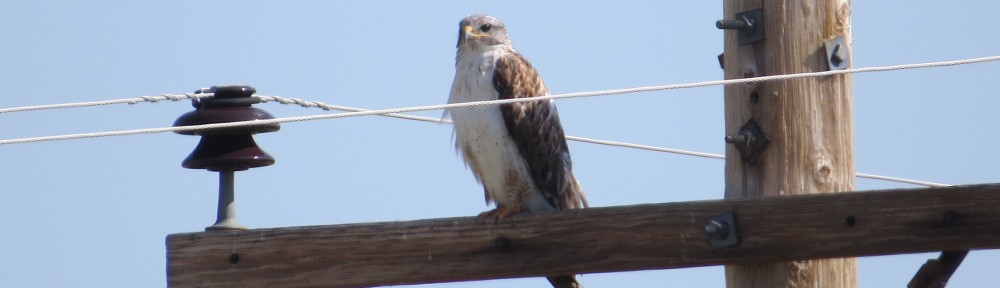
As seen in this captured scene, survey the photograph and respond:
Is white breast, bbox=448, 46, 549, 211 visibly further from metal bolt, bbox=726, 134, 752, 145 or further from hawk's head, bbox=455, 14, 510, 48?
metal bolt, bbox=726, 134, 752, 145

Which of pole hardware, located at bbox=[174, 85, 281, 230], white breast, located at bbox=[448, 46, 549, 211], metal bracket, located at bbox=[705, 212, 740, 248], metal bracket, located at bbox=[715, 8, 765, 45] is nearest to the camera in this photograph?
metal bracket, located at bbox=[705, 212, 740, 248]

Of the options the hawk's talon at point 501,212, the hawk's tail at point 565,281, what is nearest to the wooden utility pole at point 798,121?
the hawk's tail at point 565,281

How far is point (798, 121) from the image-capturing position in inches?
203

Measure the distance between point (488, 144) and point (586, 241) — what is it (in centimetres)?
143

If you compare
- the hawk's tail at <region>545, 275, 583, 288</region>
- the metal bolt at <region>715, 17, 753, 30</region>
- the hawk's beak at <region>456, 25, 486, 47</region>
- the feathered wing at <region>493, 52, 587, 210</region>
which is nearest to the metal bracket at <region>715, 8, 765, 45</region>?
the metal bolt at <region>715, 17, 753, 30</region>

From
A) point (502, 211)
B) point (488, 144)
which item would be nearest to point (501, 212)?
point (502, 211)

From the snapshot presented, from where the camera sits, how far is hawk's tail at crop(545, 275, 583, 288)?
529cm

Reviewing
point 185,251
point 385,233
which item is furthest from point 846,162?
point 185,251

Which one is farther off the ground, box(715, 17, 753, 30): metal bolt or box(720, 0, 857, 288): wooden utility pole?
box(715, 17, 753, 30): metal bolt

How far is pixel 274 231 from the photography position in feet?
18.6

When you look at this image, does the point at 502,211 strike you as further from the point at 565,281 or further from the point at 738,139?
the point at 738,139

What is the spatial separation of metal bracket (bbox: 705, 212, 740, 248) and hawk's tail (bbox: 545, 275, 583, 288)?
1.74 feet

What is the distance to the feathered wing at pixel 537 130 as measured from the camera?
6.54 meters

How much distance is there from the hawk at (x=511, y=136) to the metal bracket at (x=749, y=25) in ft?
4.56
